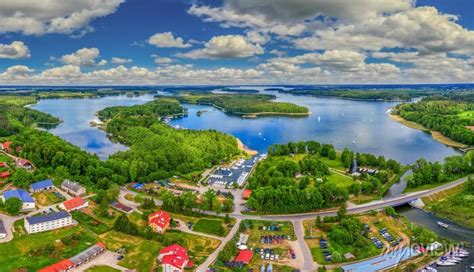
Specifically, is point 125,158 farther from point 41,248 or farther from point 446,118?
point 446,118

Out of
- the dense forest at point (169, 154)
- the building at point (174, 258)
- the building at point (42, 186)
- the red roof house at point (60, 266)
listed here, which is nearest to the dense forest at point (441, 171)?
the dense forest at point (169, 154)

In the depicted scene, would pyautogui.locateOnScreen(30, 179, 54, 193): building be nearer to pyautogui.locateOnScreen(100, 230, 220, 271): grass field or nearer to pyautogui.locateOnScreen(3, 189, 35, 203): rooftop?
pyautogui.locateOnScreen(3, 189, 35, 203): rooftop

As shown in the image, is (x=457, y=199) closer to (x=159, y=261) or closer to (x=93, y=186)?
(x=159, y=261)

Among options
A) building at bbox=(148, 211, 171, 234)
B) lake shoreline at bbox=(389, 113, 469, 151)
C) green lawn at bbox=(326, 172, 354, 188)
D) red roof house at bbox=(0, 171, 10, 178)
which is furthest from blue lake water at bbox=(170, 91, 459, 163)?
red roof house at bbox=(0, 171, 10, 178)

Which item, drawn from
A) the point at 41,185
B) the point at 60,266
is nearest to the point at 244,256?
the point at 60,266

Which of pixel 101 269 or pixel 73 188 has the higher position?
pixel 73 188

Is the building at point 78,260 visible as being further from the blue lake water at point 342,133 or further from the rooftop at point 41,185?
the blue lake water at point 342,133
